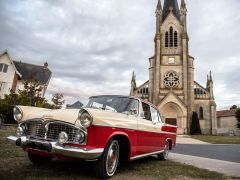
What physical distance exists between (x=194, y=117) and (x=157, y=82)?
313 inches

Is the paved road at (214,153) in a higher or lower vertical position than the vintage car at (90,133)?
lower

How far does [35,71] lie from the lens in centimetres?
3541

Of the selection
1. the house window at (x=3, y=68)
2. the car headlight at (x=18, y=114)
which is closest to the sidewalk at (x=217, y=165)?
the car headlight at (x=18, y=114)

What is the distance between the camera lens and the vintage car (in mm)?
3852

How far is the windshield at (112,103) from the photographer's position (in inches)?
206

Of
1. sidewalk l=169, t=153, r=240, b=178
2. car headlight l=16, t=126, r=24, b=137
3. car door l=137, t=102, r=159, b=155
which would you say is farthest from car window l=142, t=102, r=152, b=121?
car headlight l=16, t=126, r=24, b=137

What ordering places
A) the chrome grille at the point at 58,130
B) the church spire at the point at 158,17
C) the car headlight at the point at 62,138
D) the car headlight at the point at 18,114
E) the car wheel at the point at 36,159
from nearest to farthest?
the car headlight at the point at 62,138
the chrome grille at the point at 58,130
the car headlight at the point at 18,114
the car wheel at the point at 36,159
the church spire at the point at 158,17

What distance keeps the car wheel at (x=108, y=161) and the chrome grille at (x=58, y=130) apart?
2.23 ft

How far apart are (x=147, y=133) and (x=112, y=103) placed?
1.20m

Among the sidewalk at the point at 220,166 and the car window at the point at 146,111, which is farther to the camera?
the car window at the point at 146,111

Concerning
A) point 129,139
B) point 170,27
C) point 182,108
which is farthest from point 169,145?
point 170,27

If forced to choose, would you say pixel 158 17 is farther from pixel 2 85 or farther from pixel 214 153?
→ pixel 214 153

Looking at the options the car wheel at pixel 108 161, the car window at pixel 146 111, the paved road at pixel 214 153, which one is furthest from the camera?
the paved road at pixel 214 153

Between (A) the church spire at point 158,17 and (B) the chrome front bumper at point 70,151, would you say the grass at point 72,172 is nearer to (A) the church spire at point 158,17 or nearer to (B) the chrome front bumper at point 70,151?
(B) the chrome front bumper at point 70,151
